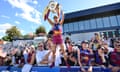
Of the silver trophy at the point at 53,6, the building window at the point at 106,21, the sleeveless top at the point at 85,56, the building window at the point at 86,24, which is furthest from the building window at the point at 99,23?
the sleeveless top at the point at 85,56

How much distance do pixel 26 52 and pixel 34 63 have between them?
1.16 meters

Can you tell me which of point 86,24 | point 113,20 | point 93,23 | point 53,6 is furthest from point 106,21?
point 53,6

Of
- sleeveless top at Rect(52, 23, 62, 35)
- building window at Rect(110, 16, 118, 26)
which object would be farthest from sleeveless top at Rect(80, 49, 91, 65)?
building window at Rect(110, 16, 118, 26)

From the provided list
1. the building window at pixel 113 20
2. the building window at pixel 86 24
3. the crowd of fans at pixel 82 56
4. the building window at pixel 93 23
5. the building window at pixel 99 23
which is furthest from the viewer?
the building window at pixel 86 24

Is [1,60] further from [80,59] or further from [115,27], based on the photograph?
[115,27]

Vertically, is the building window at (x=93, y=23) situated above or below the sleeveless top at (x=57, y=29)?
above

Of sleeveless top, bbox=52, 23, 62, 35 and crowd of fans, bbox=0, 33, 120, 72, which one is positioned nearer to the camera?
crowd of fans, bbox=0, 33, 120, 72

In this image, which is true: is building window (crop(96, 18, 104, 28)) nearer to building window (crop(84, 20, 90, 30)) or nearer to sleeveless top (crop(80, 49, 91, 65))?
building window (crop(84, 20, 90, 30))

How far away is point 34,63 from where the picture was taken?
7715 mm

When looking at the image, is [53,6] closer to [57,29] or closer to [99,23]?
[57,29]

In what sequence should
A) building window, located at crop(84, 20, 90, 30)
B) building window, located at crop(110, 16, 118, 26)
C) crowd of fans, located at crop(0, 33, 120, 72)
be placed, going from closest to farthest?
1. crowd of fans, located at crop(0, 33, 120, 72)
2. building window, located at crop(110, 16, 118, 26)
3. building window, located at crop(84, 20, 90, 30)

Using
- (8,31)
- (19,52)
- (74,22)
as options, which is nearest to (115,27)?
(74,22)

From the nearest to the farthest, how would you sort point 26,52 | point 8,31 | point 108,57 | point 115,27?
point 108,57
point 26,52
point 115,27
point 8,31

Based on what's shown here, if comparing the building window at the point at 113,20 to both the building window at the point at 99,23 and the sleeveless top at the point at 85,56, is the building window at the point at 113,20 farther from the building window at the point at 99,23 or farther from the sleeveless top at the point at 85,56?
the sleeveless top at the point at 85,56
